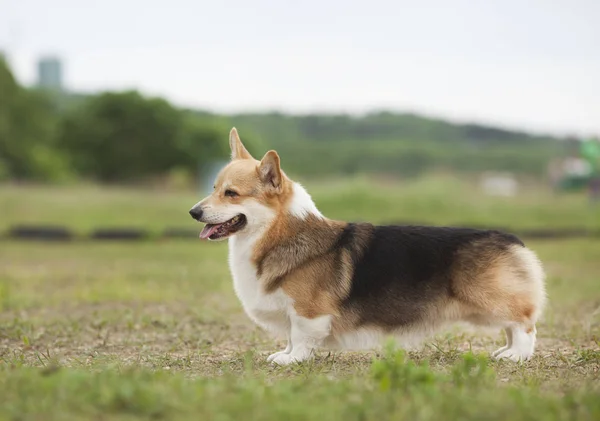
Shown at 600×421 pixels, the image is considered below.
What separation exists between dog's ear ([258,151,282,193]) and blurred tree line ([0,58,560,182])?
4224 centimetres

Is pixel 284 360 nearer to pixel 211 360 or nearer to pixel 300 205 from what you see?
pixel 211 360

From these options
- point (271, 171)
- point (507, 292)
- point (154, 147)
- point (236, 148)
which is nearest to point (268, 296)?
point (271, 171)

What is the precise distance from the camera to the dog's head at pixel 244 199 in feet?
18.3

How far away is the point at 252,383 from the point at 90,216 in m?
20.1

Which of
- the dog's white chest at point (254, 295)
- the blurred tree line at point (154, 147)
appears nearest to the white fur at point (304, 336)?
the dog's white chest at point (254, 295)

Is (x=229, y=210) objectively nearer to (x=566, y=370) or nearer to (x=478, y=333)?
(x=566, y=370)

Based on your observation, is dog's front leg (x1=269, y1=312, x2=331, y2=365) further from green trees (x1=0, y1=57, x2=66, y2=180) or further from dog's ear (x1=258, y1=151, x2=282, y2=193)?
green trees (x1=0, y1=57, x2=66, y2=180)

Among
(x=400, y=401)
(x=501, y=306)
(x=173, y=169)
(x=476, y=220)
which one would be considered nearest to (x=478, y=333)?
(x=501, y=306)

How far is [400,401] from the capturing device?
3.98 meters

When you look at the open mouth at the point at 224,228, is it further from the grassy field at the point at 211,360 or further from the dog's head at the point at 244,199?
the grassy field at the point at 211,360

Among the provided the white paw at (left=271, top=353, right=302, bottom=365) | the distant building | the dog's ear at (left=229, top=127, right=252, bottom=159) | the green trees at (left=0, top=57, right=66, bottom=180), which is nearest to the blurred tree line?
the green trees at (left=0, top=57, right=66, bottom=180)

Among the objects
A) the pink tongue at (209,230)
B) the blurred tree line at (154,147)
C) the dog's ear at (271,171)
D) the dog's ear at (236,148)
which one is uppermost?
the dog's ear at (236,148)

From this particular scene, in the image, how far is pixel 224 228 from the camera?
5668mm

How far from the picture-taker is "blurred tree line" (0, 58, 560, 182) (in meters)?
49.1
